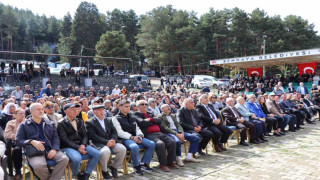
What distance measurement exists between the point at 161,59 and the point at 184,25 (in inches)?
250

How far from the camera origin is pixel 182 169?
15.6ft

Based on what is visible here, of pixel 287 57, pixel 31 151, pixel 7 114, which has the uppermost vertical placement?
pixel 287 57

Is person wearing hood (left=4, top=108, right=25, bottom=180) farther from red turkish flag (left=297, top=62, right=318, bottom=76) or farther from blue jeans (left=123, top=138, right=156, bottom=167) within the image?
red turkish flag (left=297, top=62, right=318, bottom=76)

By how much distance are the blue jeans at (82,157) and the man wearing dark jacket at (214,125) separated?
2773 millimetres

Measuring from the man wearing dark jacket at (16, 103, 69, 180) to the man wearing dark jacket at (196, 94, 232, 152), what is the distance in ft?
10.8

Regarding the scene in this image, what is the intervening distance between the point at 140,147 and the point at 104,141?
72 cm

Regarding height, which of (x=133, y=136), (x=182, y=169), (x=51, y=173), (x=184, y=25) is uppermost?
(x=184, y=25)

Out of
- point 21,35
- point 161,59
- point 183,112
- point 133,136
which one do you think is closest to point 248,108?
point 183,112

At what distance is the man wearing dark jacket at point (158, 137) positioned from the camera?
4727mm

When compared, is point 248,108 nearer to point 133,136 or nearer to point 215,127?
point 215,127

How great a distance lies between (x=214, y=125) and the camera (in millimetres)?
6105

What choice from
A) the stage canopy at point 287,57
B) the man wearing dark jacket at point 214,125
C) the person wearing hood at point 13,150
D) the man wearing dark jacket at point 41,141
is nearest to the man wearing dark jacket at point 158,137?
the man wearing dark jacket at point 214,125

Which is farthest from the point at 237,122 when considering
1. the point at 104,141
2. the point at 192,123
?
the point at 104,141

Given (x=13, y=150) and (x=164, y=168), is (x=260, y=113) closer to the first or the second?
(x=164, y=168)
